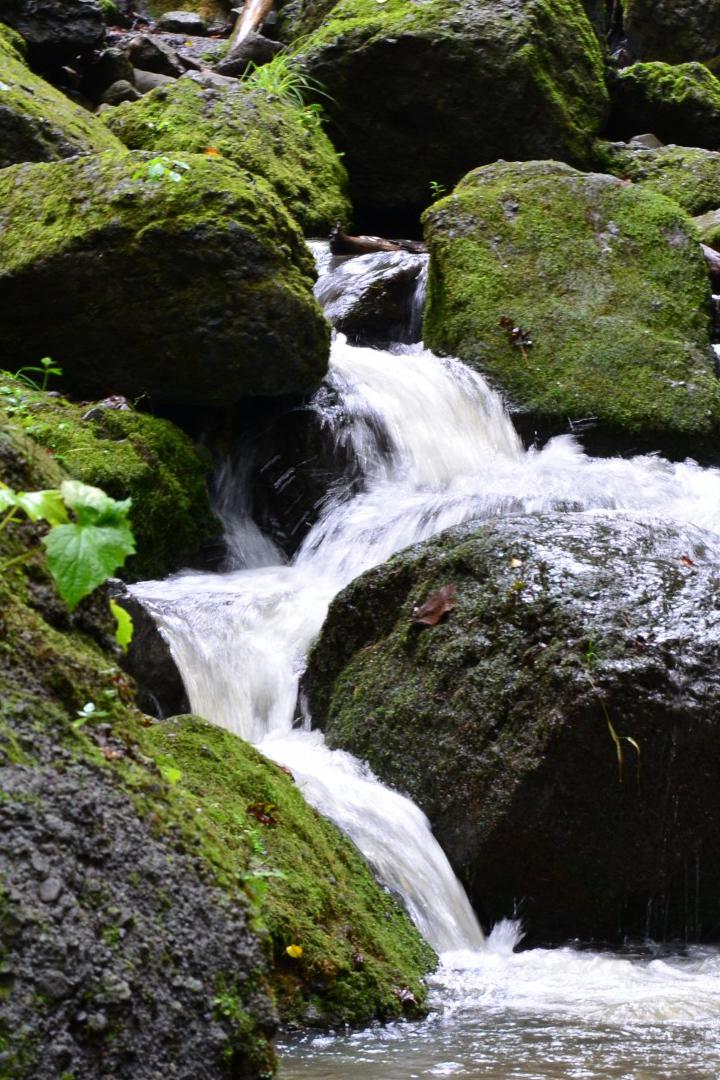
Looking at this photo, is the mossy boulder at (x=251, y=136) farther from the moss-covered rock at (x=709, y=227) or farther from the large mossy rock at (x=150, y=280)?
the large mossy rock at (x=150, y=280)

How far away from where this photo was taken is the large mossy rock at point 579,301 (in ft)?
27.5

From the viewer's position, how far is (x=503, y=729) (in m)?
4.58

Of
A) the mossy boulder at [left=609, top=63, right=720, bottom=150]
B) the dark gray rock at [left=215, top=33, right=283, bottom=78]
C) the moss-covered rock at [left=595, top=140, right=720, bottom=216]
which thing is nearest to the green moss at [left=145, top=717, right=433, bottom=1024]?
the moss-covered rock at [left=595, top=140, right=720, bottom=216]

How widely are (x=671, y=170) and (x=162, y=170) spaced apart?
24.6ft

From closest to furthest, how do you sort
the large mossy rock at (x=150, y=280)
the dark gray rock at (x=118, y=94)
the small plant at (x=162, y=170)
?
the large mossy rock at (x=150, y=280), the small plant at (x=162, y=170), the dark gray rock at (x=118, y=94)

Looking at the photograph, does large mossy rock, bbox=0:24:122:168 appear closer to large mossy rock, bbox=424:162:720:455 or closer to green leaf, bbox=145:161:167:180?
green leaf, bbox=145:161:167:180

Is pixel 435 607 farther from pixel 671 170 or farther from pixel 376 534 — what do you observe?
pixel 671 170

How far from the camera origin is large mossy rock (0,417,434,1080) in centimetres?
178

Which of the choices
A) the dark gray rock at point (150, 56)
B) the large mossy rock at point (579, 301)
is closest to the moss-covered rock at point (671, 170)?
the large mossy rock at point (579, 301)

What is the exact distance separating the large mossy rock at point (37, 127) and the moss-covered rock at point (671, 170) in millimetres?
5738

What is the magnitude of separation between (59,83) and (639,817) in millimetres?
12127

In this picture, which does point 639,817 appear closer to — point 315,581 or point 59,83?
point 315,581

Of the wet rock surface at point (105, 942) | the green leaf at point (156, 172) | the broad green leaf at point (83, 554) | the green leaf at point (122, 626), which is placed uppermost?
the green leaf at point (156, 172)

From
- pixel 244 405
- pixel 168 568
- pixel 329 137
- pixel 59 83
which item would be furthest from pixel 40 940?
pixel 59 83
